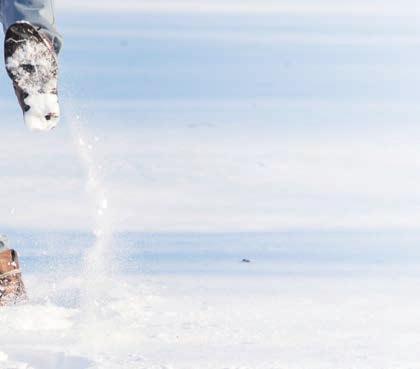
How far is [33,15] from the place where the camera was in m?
3.19

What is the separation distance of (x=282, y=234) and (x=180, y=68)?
14.0ft

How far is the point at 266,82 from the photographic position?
8.22m

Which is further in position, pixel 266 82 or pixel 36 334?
pixel 266 82

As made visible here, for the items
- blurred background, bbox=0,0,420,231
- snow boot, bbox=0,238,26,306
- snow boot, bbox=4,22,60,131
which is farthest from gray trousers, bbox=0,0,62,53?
blurred background, bbox=0,0,420,231

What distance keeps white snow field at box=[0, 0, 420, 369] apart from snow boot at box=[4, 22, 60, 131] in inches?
19.7

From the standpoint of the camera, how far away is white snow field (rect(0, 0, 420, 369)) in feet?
10.1

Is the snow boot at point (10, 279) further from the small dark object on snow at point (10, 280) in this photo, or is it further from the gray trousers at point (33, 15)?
the gray trousers at point (33, 15)

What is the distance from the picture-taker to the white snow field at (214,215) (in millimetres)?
3084

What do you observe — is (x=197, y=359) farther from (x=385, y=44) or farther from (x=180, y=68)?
(x=385, y=44)

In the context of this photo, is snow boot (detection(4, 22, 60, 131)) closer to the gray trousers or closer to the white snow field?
the gray trousers

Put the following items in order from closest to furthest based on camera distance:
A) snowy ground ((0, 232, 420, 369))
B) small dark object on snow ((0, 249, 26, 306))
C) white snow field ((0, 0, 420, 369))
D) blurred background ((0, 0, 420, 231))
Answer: snowy ground ((0, 232, 420, 369)), white snow field ((0, 0, 420, 369)), small dark object on snow ((0, 249, 26, 306)), blurred background ((0, 0, 420, 231))

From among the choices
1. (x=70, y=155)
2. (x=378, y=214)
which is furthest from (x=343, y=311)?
(x=70, y=155)

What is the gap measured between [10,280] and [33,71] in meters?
0.62

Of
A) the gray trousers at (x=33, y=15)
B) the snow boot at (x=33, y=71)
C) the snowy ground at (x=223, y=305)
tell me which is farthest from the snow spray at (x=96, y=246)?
the gray trousers at (x=33, y=15)
